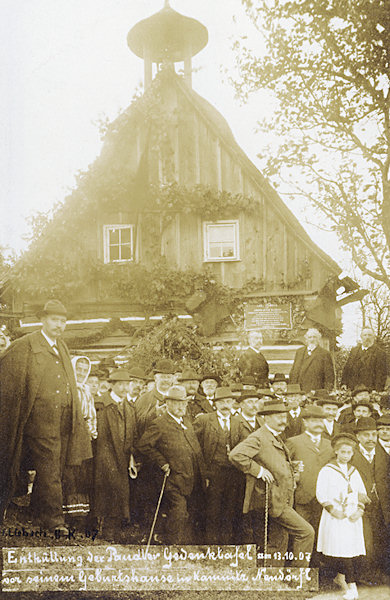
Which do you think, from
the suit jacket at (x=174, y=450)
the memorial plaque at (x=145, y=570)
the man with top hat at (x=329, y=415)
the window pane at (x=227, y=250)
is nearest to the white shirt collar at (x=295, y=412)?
the man with top hat at (x=329, y=415)

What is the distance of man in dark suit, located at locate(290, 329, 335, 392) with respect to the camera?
7.97m

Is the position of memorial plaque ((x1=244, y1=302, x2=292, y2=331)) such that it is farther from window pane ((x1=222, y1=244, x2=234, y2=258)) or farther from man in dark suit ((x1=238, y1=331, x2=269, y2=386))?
window pane ((x1=222, y1=244, x2=234, y2=258))

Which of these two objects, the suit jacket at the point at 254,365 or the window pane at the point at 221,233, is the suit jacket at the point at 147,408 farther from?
the window pane at the point at 221,233

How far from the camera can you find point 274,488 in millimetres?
5230

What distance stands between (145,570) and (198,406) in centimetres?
194

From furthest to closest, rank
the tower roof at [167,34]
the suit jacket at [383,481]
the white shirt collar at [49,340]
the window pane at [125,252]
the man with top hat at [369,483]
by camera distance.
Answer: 1. the window pane at [125,252]
2. the tower roof at [167,34]
3. the suit jacket at [383,481]
4. the man with top hat at [369,483]
5. the white shirt collar at [49,340]

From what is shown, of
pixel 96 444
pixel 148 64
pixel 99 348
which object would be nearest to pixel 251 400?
pixel 96 444

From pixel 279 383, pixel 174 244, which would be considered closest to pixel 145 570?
pixel 279 383

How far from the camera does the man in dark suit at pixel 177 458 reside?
5402mm

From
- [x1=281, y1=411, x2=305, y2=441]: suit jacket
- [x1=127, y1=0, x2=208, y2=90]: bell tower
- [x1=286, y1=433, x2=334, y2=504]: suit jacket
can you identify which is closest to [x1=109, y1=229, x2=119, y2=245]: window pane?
[x1=127, y1=0, x2=208, y2=90]: bell tower

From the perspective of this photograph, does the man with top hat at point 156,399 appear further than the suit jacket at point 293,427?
No

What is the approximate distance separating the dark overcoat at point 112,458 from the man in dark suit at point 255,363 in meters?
2.35

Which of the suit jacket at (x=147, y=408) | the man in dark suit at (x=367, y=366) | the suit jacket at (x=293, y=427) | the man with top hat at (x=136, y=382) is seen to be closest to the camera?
the suit jacket at (x=147, y=408)

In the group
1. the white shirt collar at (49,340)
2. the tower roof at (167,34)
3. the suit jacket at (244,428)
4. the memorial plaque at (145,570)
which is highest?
the tower roof at (167,34)
